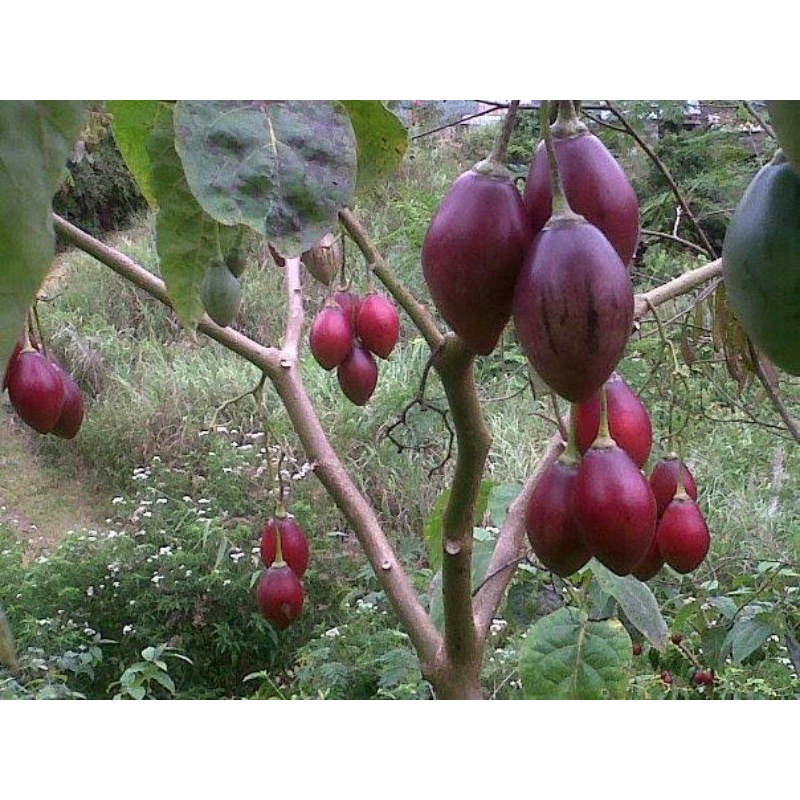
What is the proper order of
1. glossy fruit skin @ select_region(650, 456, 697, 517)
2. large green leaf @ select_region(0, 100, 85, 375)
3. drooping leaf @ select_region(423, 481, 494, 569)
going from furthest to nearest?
drooping leaf @ select_region(423, 481, 494, 569) < glossy fruit skin @ select_region(650, 456, 697, 517) < large green leaf @ select_region(0, 100, 85, 375)

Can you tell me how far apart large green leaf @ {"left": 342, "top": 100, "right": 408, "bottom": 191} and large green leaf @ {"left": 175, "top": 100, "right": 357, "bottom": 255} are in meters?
0.07

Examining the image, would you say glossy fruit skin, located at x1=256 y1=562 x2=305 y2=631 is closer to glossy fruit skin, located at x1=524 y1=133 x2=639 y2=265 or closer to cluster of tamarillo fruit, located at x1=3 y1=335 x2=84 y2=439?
cluster of tamarillo fruit, located at x1=3 y1=335 x2=84 y2=439

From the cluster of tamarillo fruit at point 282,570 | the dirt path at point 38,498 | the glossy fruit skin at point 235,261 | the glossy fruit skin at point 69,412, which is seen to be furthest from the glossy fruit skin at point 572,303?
the dirt path at point 38,498

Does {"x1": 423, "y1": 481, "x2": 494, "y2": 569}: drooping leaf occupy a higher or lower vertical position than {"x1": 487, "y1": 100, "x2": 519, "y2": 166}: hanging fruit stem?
lower

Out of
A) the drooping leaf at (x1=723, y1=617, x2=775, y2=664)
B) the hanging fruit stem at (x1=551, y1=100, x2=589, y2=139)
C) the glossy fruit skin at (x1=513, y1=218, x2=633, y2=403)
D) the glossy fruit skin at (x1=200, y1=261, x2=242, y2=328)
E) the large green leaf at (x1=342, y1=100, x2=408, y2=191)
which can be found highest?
the large green leaf at (x1=342, y1=100, x2=408, y2=191)

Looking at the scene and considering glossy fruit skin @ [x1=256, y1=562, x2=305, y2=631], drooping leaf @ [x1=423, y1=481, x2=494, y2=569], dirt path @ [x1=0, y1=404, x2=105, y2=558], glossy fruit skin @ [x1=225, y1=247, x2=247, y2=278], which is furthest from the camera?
dirt path @ [x1=0, y1=404, x2=105, y2=558]

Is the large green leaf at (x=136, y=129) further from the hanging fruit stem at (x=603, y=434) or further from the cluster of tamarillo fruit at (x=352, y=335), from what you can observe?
the cluster of tamarillo fruit at (x=352, y=335)

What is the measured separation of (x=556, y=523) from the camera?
0.28 meters

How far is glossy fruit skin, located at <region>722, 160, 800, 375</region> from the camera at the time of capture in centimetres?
16

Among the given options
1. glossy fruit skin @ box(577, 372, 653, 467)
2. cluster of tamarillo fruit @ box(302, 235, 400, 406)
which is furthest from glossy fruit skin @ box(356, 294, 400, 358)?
glossy fruit skin @ box(577, 372, 653, 467)

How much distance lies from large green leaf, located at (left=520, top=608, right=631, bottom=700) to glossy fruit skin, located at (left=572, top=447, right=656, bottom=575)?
0.66 ft

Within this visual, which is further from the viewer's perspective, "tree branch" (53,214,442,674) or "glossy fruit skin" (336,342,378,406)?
"glossy fruit skin" (336,342,378,406)

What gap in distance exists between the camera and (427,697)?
1.01 metres

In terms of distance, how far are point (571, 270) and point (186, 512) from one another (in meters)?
1.17
